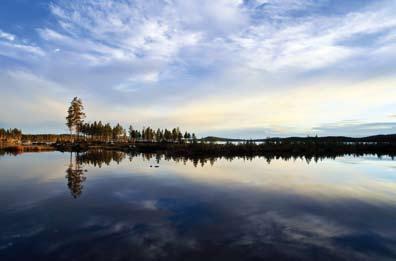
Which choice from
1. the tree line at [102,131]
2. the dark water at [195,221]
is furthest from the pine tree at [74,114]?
the dark water at [195,221]

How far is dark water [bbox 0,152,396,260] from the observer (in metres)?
6.45

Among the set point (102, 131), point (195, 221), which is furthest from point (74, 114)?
point (195, 221)

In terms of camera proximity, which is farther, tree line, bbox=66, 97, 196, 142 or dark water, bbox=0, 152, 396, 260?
tree line, bbox=66, 97, 196, 142

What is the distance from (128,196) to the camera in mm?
12500

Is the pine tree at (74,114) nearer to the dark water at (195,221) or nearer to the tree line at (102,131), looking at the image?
the tree line at (102,131)

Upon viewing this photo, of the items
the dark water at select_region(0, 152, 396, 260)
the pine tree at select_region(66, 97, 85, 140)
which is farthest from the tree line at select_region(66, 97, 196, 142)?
the dark water at select_region(0, 152, 396, 260)

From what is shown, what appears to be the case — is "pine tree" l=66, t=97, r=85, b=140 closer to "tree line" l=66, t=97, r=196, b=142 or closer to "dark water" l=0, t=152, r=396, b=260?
"tree line" l=66, t=97, r=196, b=142

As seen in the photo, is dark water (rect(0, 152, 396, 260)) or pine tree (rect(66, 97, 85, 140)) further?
pine tree (rect(66, 97, 85, 140))

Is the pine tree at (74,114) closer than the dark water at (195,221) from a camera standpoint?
No

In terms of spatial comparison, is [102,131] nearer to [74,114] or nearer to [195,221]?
[74,114]

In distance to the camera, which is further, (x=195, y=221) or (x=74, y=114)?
(x=74, y=114)

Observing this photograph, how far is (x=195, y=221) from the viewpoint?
344 inches

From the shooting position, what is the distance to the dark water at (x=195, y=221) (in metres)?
6.45

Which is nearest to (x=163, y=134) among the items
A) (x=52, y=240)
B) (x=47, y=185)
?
(x=47, y=185)
